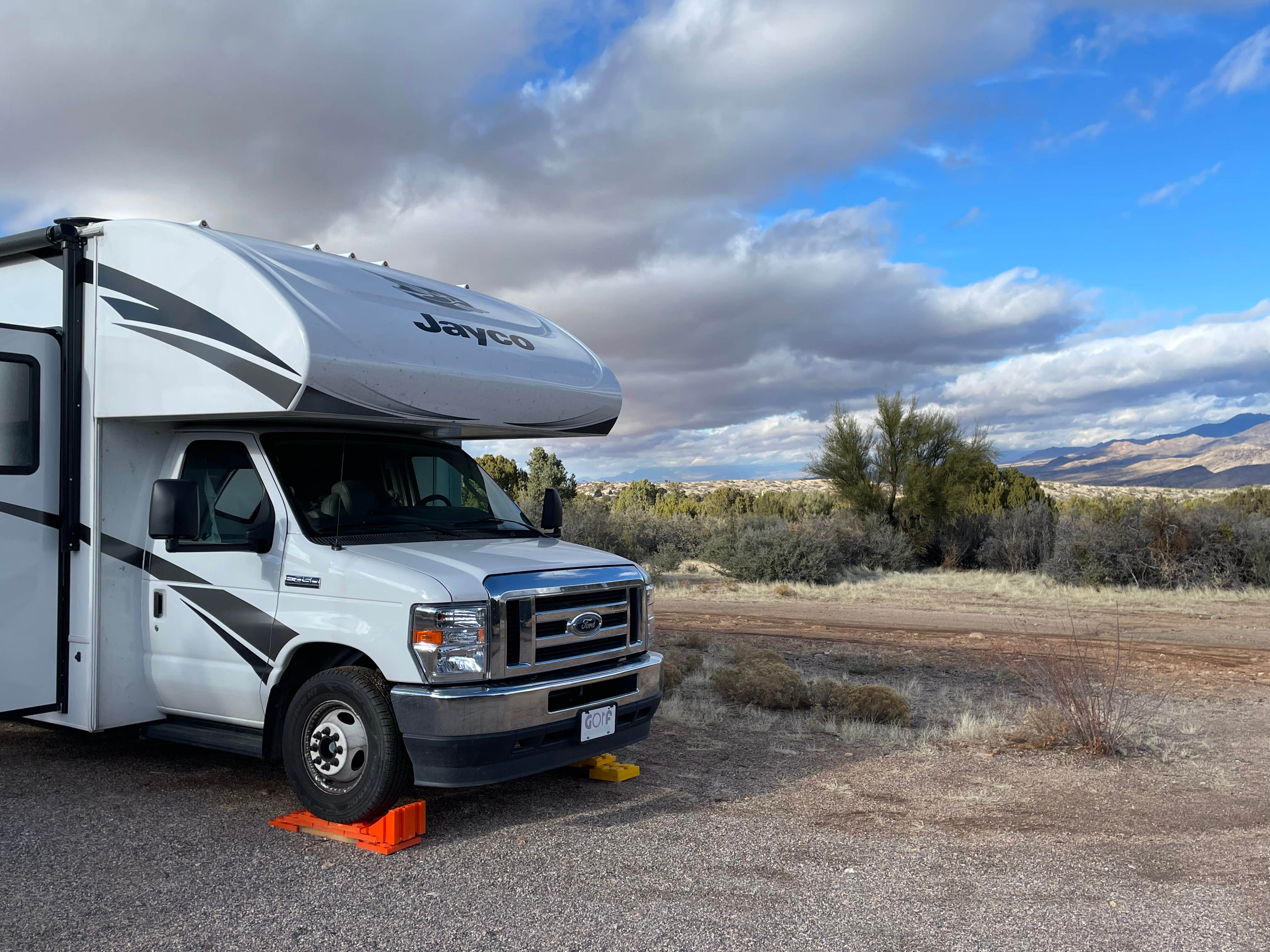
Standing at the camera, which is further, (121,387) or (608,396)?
(608,396)

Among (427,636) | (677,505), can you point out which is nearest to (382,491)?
(427,636)

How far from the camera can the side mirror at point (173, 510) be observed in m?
5.79

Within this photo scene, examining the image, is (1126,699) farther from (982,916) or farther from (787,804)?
(982,916)

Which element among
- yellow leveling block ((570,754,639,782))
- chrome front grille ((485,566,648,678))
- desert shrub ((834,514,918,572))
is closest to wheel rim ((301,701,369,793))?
chrome front grille ((485,566,648,678))

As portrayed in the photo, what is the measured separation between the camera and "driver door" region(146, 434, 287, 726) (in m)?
5.96

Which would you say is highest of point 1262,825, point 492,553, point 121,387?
point 121,387

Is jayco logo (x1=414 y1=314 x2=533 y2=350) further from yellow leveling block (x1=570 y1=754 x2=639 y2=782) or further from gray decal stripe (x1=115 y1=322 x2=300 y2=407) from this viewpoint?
yellow leveling block (x1=570 y1=754 x2=639 y2=782)

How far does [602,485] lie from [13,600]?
2970 inches

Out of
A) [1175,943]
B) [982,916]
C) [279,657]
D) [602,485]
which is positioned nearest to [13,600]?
[279,657]

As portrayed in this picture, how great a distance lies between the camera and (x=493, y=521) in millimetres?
6945

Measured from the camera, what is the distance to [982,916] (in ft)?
15.4

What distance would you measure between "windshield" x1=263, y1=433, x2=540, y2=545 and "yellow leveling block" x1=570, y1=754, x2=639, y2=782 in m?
1.62

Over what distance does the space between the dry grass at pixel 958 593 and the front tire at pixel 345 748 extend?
48.4 ft

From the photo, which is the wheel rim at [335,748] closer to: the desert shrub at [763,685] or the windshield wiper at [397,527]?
the windshield wiper at [397,527]
